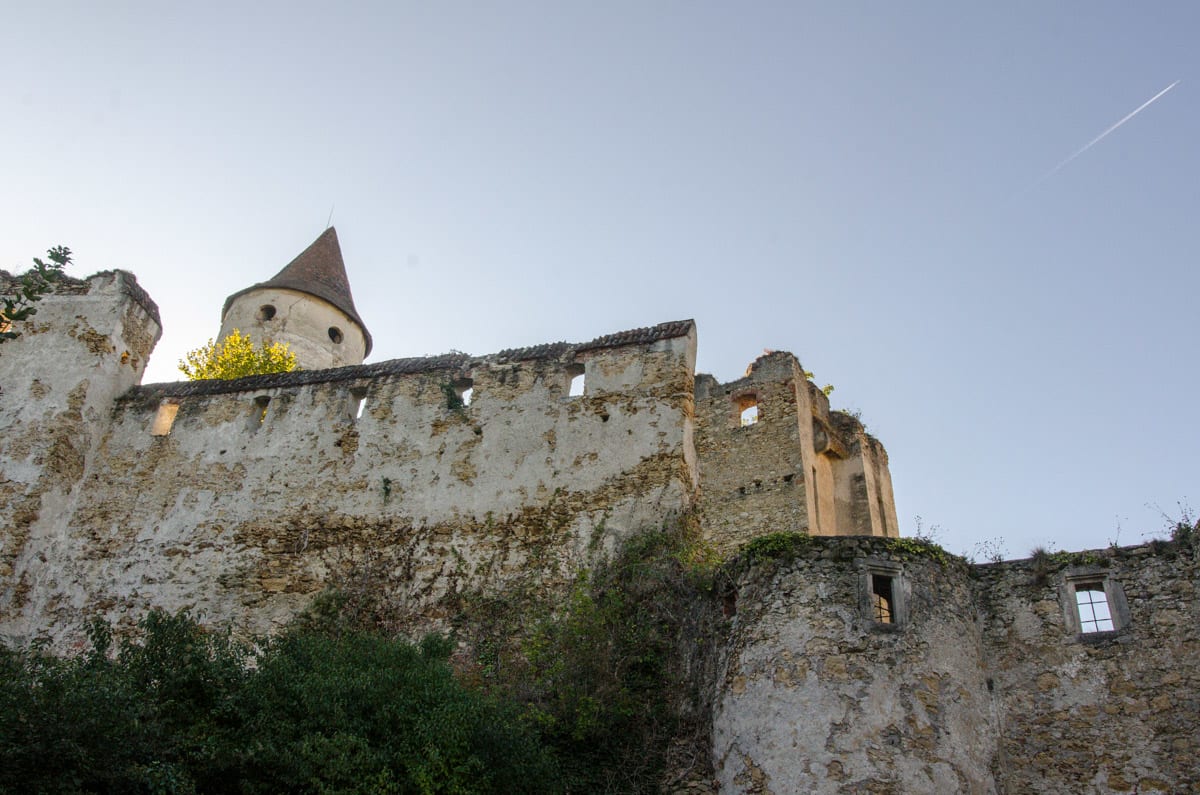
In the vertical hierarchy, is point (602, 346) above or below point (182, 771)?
above

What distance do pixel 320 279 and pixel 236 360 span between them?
7339 millimetres

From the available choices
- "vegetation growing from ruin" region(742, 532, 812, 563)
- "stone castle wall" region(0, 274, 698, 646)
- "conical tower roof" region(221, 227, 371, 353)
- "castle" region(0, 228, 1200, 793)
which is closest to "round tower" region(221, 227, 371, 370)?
"conical tower roof" region(221, 227, 371, 353)

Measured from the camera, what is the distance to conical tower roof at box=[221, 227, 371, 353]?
32.6 m

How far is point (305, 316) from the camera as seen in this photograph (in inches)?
1257

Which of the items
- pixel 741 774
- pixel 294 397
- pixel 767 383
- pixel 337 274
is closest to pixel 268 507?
pixel 294 397

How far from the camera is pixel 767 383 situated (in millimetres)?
24781

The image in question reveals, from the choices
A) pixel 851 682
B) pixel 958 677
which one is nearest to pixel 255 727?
pixel 851 682

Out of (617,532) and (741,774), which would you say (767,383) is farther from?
(741,774)

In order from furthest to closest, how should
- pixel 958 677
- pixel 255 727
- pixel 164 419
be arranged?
pixel 164 419 < pixel 958 677 < pixel 255 727

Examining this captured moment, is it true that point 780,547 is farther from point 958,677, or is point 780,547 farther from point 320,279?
point 320,279

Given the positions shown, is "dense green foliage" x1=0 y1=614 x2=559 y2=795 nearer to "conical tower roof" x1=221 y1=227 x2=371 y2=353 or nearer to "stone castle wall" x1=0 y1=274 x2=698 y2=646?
"stone castle wall" x1=0 y1=274 x2=698 y2=646

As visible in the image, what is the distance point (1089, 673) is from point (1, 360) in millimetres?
18254

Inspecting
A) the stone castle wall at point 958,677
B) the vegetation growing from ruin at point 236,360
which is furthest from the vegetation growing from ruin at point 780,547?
the vegetation growing from ruin at point 236,360

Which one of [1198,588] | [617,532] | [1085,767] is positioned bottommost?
[1085,767]
